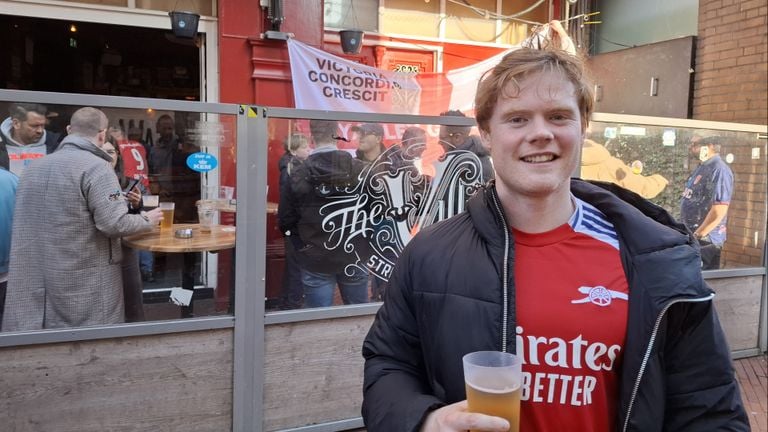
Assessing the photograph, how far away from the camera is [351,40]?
6.93m

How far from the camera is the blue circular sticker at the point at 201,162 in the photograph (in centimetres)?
339

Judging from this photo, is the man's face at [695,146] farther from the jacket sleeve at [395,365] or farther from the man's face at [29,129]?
the man's face at [29,129]

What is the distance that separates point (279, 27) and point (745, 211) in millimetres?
4827

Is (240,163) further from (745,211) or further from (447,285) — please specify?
(745,211)

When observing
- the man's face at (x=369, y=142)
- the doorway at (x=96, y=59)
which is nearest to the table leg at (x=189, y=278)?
the man's face at (x=369, y=142)

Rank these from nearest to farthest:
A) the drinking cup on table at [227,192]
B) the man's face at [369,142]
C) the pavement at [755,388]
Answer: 1. the drinking cup on table at [227,192]
2. the man's face at [369,142]
3. the pavement at [755,388]

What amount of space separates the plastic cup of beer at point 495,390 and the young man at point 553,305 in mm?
117

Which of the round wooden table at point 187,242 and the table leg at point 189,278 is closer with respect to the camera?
the round wooden table at point 187,242

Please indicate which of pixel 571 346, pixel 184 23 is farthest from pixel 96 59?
pixel 571 346

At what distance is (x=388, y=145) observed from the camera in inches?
153

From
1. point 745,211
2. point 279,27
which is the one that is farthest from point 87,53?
point 745,211

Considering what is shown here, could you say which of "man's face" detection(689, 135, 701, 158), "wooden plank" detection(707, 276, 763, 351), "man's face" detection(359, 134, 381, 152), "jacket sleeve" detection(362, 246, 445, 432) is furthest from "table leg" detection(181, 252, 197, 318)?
"wooden plank" detection(707, 276, 763, 351)

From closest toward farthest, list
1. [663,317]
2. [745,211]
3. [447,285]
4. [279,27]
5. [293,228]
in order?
[663,317], [447,285], [293,228], [745,211], [279,27]

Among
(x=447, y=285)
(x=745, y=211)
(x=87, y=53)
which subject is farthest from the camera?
(x=87, y=53)
